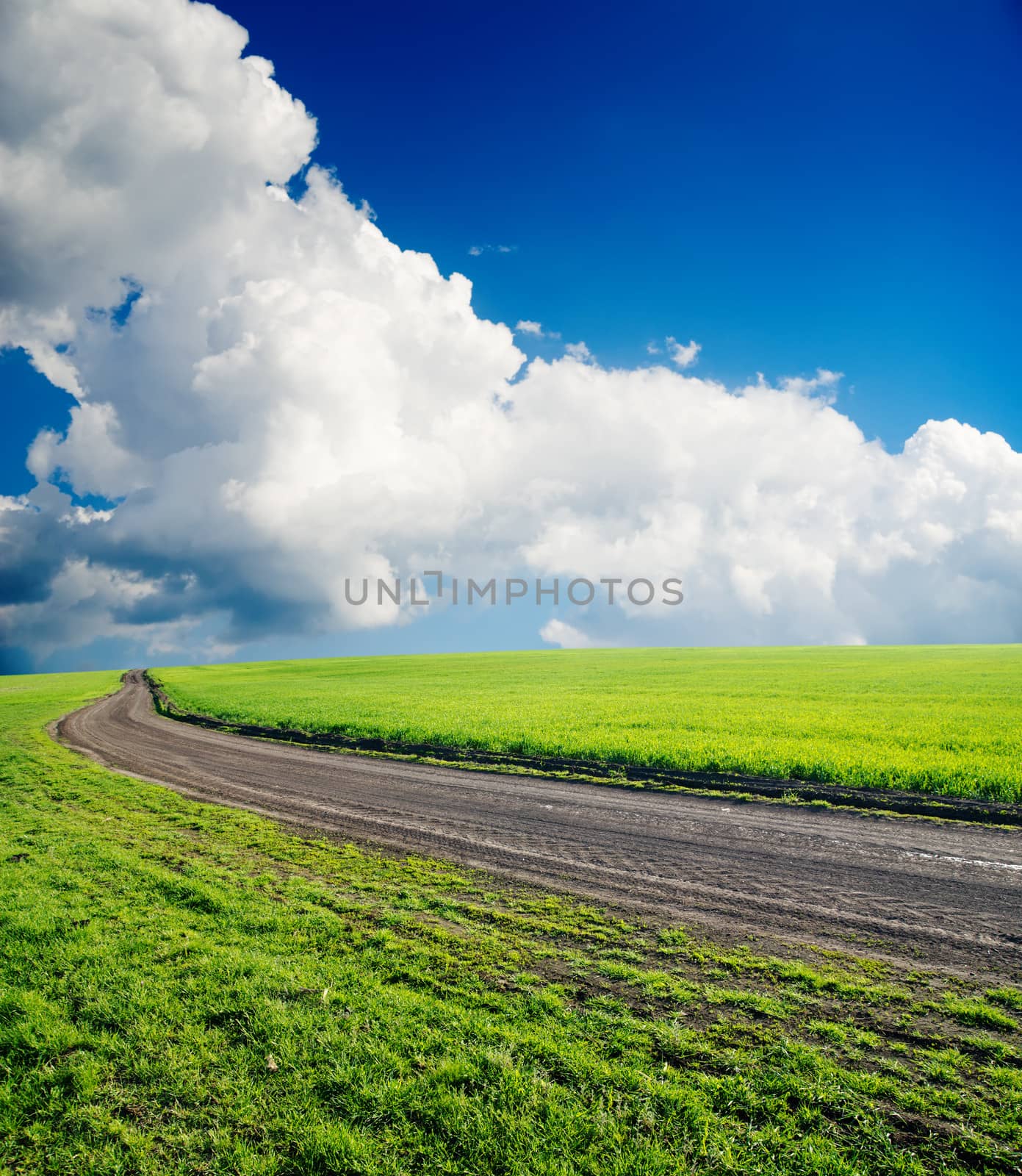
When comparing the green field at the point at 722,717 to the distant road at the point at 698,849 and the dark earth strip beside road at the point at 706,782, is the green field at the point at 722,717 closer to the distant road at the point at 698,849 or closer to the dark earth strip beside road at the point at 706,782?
the dark earth strip beside road at the point at 706,782

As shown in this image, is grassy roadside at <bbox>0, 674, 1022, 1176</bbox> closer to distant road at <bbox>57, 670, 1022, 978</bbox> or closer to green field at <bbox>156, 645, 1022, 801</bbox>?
distant road at <bbox>57, 670, 1022, 978</bbox>

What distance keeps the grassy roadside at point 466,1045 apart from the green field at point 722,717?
9506 mm

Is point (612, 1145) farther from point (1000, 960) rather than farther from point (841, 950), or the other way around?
point (1000, 960)

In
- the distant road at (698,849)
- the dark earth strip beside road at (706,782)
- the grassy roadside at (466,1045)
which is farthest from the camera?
the dark earth strip beside road at (706,782)

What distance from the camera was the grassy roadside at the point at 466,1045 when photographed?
402 cm

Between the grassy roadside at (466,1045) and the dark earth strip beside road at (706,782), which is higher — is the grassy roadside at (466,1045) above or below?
Answer: above

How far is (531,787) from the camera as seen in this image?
14.4 metres

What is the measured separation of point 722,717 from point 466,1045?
19.4 metres

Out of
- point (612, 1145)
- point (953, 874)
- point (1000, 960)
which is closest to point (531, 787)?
point (953, 874)

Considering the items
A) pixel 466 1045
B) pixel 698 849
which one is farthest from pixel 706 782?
pixel 466 1045

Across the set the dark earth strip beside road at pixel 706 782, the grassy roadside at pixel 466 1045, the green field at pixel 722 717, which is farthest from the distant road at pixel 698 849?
the green field at pixel 722 717

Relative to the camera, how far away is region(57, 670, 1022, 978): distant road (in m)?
7.16

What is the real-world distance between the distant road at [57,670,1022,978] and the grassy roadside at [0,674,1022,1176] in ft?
2.82

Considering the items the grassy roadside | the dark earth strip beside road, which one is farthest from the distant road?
the grassy roadside
